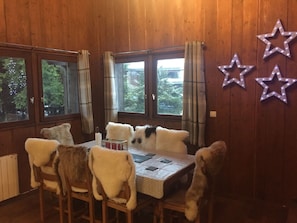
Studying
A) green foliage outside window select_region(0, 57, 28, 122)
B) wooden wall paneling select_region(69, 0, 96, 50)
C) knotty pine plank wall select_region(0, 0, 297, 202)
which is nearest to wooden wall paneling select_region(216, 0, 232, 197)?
knotty pine plank wall select_region(0, 0, 297, 202)

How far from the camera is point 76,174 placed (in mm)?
2668

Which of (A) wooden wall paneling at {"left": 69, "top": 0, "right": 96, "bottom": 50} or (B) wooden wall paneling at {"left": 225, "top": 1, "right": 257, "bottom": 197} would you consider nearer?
(B) wooden wall paneling at {"left": 225, "top": 1, "right": 257, "bottom": 197}

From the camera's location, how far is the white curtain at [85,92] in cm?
455

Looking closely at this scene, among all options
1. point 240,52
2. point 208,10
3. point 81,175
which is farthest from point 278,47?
point 81,175

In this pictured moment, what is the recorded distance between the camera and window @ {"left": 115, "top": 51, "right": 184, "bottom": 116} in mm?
4172

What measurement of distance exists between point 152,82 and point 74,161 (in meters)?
2.14

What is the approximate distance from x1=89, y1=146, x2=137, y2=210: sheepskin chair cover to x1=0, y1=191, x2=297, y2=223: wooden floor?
0.86 meters

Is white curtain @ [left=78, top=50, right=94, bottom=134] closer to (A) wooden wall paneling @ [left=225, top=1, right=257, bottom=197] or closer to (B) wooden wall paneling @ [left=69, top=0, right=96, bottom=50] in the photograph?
(B) wooden wall paneling @ [left=69, top=0, right=96, bottom=50]

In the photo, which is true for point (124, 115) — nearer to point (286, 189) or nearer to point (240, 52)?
point (240, 52)

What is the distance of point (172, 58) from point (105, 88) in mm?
1389

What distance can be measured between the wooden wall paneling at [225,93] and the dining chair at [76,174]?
1.98 metres

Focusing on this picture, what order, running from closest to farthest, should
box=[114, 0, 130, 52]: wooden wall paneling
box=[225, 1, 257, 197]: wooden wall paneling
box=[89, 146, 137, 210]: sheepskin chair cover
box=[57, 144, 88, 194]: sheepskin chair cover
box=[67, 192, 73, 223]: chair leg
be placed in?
box=[89, 146, 137, 210]: sheepskin chair cover, box=[57, 144, 88, 194]: sheepskin chair cover, box=[67, 192, 73, 223]: chair leg, box=[225, 1, 257, 197]: wooden wall paneling, box=[114, 0, 130, 52]: wooden wall paneling

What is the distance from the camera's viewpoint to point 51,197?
12.1ft

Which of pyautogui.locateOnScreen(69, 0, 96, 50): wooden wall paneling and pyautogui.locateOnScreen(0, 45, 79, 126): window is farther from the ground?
pyautogui.locateOnScreen(69, 0, 96, 50): wooden wall paneling
